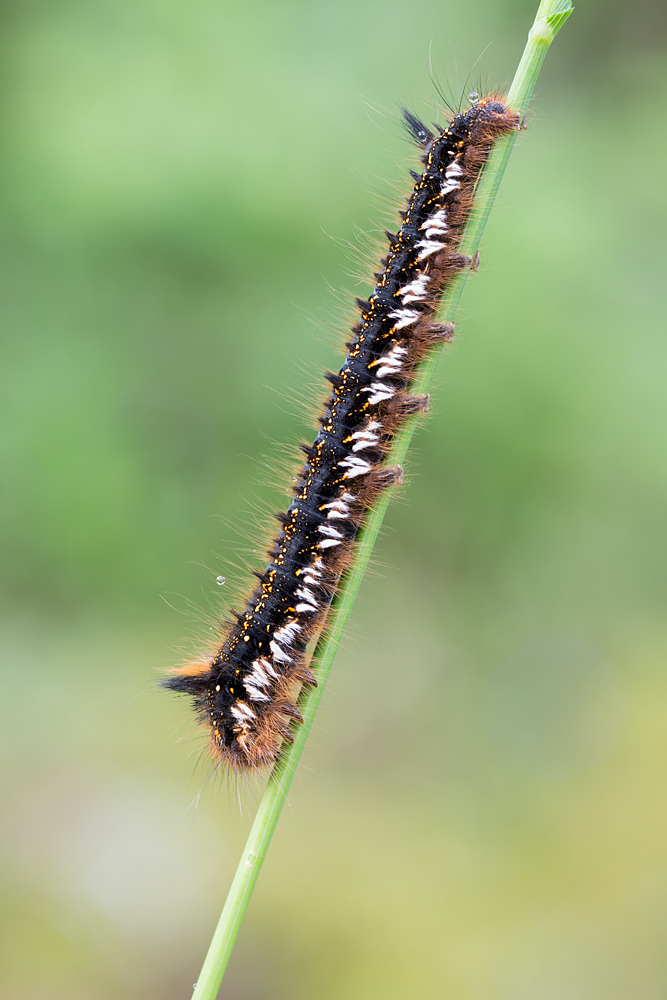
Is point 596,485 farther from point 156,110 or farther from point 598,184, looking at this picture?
point 156,110

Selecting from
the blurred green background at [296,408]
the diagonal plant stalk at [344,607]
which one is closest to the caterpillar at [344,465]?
the diagonal plant stalk at [344,607]

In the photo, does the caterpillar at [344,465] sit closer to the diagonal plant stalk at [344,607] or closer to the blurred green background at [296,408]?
the diagonal plant stalk at [344,607]

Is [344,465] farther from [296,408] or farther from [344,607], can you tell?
[296,408]

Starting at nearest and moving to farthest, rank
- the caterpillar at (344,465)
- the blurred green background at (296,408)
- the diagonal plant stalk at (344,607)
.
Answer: the diagonal plant stalk at (344,607) < the caterpillar at (344,465) < the blurred green background at (296,408)

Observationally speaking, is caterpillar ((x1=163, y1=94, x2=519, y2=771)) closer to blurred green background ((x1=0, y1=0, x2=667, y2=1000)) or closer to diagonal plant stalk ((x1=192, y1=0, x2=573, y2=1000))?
diagonal plant stalk ((x1=192, y1=0, x2=573, y2=1000))

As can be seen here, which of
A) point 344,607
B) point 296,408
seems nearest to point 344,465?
point 344,607
